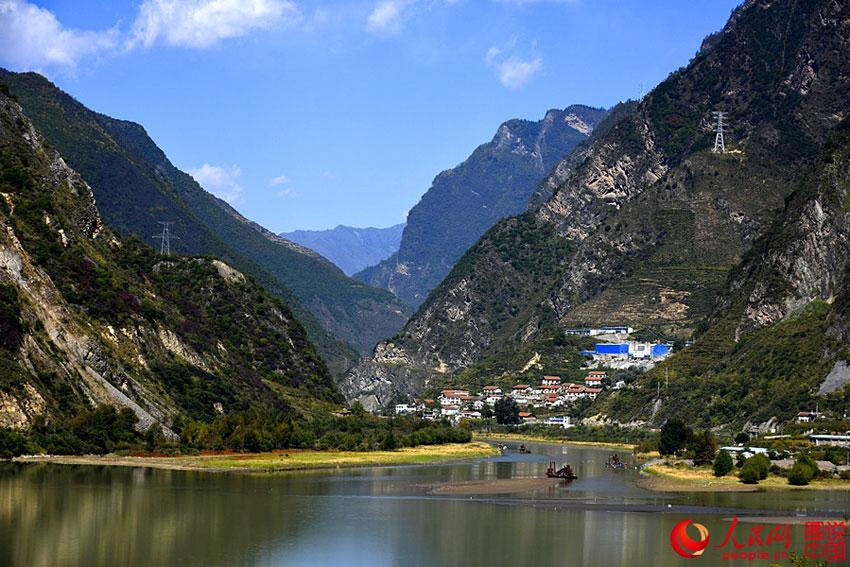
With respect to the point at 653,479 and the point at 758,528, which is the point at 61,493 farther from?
the point at 653,479

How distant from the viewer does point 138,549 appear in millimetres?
73875

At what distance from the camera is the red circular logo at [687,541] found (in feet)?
248

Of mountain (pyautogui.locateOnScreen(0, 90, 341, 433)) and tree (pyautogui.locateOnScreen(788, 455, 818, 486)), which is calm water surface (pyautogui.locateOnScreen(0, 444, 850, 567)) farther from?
mountain (pyautogui.locateOnScreen(0, 90, 341, 433))

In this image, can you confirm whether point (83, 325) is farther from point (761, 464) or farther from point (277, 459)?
point (761, 464)

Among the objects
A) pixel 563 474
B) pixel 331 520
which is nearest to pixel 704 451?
pixel 563 474

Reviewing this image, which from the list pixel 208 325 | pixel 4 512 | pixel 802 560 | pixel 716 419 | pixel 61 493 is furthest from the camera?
pixel 208 325

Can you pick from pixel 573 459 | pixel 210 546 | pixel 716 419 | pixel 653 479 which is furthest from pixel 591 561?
pixel 716 419

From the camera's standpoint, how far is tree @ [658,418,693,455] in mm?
152500

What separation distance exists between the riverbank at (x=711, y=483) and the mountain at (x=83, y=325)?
54618 mm

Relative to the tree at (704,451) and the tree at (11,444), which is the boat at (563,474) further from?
the tree at (11,444)

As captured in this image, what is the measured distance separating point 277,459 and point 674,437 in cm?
4627

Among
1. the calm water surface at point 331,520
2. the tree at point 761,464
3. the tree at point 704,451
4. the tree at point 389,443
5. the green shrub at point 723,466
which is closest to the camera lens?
the calm water surface at point 331,520

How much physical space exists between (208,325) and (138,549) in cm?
12474

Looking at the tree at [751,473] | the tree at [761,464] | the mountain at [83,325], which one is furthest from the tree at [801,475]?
the mountain at [83,325]
